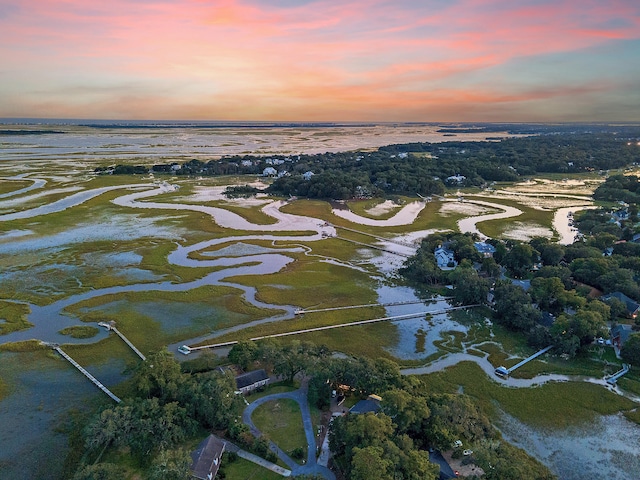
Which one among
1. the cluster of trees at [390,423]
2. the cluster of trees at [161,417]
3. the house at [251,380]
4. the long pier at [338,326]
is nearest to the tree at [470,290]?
the long pier at [338,326]

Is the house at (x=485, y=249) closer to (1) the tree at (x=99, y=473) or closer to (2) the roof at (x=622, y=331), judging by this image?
(2) the roof at (x=622, y=331)

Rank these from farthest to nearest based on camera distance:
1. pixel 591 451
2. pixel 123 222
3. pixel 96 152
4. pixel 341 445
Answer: pixel 96 152, pixel 123 222, pixel 591 451, pixel 341 445

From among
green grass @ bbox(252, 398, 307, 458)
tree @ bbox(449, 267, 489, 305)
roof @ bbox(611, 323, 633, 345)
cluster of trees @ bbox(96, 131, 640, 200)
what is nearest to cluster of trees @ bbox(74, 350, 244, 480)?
green grass @ bbox(252, 398, 307, 458)

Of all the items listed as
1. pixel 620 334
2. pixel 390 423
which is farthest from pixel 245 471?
pixel 620 334

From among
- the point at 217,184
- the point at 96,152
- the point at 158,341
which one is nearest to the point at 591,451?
the point at 158,341

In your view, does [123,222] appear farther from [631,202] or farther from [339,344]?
[631,202]

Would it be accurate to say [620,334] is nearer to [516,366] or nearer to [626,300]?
[626,300]

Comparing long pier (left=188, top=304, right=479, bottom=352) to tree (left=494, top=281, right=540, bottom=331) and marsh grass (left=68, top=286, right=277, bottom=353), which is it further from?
tree (left=494, top=281, right=540, bottom=331)
